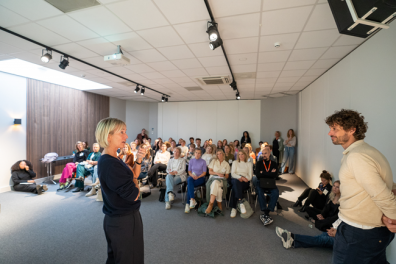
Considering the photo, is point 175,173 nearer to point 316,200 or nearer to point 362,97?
point 316,200

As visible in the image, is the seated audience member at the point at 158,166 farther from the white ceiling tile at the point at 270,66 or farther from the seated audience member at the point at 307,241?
the seated audience member at the point at 307,241

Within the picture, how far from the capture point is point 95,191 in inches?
194

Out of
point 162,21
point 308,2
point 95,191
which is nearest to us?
point 308,2

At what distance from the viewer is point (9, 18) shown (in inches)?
102

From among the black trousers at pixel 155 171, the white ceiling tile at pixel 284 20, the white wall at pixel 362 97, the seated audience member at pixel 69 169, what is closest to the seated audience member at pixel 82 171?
the seated audience member at pixel 69 169

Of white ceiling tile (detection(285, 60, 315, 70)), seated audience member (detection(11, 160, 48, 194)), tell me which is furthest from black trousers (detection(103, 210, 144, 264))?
seated audience member (detection(11, 160, 48, 194))

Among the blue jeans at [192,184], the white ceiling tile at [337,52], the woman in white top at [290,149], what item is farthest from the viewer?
the woman in white top at [290,149]

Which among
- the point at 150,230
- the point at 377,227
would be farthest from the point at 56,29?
the point at 377,227

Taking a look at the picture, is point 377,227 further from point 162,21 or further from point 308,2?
point 162,21

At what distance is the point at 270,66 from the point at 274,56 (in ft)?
2.08

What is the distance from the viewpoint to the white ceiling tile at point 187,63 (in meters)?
4.14

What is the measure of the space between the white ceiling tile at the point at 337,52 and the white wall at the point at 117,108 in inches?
339

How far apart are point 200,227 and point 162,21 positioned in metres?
3.33

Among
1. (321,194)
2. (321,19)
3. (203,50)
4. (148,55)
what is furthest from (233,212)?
(148,55)
